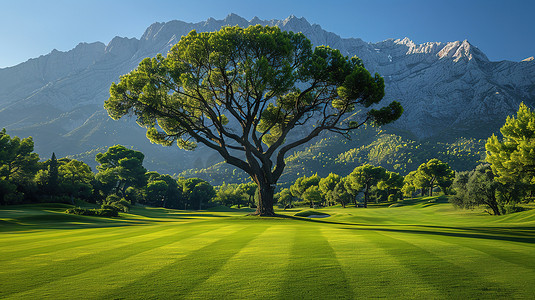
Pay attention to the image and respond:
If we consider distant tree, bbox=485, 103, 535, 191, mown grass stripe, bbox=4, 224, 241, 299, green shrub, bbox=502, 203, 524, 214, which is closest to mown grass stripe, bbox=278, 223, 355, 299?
mown grass stripe, bbox=4, 224, 241, 299

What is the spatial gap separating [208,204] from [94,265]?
100 m

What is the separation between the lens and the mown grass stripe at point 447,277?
167 inches

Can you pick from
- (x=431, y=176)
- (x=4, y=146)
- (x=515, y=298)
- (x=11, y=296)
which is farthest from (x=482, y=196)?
(x=4, y=146)

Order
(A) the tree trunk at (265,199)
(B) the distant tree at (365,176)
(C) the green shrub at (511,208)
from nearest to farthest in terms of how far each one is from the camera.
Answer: (A) the tree trunk at (265,199), (C) the green shrub at (511,208), (B) the distant tree at (365,176)

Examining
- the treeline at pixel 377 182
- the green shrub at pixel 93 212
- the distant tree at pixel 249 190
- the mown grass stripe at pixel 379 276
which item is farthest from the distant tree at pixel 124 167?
the mown grass stripe at pixel 379 276

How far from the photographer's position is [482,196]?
34.5 meters

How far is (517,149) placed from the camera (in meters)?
29.1

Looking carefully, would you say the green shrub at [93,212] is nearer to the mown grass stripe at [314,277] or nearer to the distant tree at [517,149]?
the mown grass stripe at [314,277]

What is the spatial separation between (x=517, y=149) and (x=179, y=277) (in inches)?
1460

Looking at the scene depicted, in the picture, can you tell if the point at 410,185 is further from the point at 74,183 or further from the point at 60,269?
the point at 60,269

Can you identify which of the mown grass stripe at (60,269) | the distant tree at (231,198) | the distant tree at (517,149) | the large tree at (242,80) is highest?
the large tree at (242,80)

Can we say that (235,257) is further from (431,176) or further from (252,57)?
(431,176)

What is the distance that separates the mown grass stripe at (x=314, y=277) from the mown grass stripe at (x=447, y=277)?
1482 millimetres

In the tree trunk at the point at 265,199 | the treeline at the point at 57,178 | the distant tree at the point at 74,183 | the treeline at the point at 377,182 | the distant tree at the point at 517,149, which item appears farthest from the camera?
the treeline at the point at 377,182
